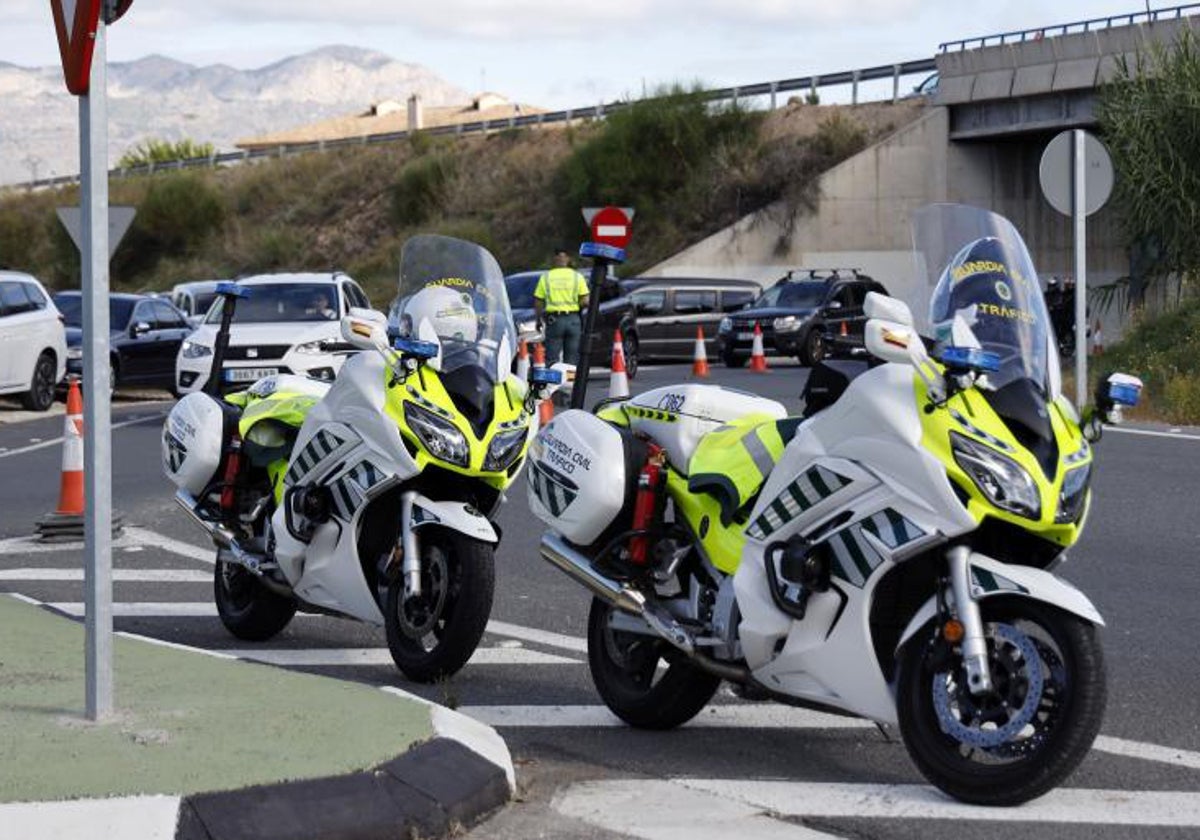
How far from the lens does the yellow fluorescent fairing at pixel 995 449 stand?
6.02 metres

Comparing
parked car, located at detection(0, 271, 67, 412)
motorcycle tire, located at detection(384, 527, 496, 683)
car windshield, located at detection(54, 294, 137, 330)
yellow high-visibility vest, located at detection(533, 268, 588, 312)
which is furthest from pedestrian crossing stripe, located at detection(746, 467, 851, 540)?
A: car windshield, located at detection(54, 294, 137, 330)

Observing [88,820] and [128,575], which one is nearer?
[88,820]

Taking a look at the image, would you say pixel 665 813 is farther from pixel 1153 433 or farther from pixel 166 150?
pixel 166 150

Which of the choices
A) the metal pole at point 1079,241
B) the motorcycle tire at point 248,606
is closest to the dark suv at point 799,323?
the metal pole at point 1079,241

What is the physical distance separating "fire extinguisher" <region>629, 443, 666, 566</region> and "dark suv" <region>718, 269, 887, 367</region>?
28.1 m

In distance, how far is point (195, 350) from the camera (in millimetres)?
25219

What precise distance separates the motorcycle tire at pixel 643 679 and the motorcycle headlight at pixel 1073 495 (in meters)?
1.63

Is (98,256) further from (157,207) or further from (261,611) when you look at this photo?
(157,207)

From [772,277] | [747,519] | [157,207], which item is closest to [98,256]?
[747,519]

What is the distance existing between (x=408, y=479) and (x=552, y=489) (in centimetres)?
78

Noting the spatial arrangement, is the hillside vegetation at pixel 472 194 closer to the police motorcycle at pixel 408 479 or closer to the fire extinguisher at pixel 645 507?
the police motorcycle at pixel 408 479

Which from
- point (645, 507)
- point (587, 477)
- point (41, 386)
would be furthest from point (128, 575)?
point (41, 386)

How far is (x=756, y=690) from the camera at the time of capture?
686cm

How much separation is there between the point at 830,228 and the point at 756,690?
5061 centimetres
